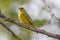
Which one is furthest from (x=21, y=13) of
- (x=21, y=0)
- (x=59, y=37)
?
(x=21, y=0)

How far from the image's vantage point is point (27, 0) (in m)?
6.09

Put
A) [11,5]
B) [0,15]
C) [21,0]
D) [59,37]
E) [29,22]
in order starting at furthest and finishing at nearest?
[11,5]
[21,0]
[29,22]
[0,15]
[59,37]

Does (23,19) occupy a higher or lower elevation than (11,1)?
lower

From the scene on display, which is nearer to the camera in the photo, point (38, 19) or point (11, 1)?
point (38, 19)

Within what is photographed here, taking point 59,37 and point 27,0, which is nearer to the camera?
point 59,37

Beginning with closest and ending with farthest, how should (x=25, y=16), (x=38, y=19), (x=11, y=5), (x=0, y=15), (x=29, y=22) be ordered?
1. (x=0, y=15)
2. (x=29, y=22)
3. (x=25, y=16)
4. (x=38, y=19)
5. (x=11, y=5)

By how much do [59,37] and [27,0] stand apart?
4.78 metres

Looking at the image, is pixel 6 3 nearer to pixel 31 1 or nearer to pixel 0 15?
pixel 31 1

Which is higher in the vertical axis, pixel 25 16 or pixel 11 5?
pixel 11 5

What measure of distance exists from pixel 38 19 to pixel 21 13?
5.10 feet

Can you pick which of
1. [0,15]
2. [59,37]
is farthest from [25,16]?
[59,37]

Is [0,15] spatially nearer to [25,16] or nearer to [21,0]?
[25,16]

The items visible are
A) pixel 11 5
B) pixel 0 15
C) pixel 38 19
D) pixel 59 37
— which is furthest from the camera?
pixel 11 5

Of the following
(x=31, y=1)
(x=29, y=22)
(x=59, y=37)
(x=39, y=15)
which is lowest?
(x=59, y=37)
